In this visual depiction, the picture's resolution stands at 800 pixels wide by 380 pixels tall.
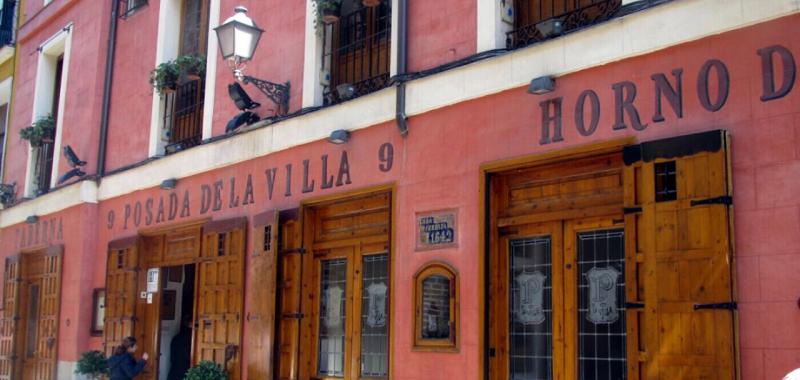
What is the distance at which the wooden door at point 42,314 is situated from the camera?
53.5 ft

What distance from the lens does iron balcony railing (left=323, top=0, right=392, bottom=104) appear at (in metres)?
11.1

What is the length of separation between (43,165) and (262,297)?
8.88 m

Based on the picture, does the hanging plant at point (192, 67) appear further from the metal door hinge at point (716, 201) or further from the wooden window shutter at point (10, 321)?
the metal door hinge at point (716, 201)

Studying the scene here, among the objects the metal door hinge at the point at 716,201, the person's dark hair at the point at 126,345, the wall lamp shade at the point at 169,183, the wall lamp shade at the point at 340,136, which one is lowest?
the person's dark hair at the point at 126,345

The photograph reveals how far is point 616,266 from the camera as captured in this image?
8.10m

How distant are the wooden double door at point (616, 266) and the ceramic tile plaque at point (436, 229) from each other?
0.49 metres

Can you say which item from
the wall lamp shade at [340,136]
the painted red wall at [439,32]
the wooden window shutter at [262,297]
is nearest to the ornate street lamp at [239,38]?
the wall lamp shade at [340,136]

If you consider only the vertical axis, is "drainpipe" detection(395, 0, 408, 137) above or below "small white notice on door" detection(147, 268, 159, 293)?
above

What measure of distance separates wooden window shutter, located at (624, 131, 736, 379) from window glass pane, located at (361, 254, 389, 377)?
3.34 meters

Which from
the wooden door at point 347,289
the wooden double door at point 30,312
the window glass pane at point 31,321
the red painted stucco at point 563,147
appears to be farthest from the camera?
the window glass pane at point 31,321

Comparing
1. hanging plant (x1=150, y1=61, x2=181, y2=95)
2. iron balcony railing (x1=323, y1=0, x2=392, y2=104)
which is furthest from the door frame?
hanging plant (x1=150, y1=61, x2=181, y2=95)

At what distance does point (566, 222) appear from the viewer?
8.59 meters

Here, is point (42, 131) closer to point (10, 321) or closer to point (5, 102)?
point (10, 321)

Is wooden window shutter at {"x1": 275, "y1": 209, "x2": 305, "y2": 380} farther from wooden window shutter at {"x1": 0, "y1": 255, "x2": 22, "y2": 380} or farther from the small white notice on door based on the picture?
wooden window shutter at {"x1": 0, "y1": 255, "x2": 22, "y2": 380}
